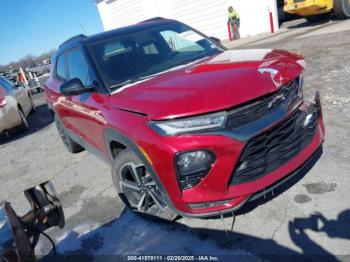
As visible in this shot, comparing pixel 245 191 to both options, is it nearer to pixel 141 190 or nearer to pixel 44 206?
pixel 141 190

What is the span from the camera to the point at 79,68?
13.2ft

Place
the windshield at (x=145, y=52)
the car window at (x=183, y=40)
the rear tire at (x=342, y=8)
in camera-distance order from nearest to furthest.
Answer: the windshield at (x=145, y=52), the car window at (x=183, y=40), the rear tire at (x=342, y=8)

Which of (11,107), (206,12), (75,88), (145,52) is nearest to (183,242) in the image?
(75,88)

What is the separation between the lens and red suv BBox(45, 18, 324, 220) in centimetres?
243

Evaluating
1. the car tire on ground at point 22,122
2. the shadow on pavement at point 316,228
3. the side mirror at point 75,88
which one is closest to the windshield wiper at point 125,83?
the side mirror at point 75,88

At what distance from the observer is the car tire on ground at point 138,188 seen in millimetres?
2975

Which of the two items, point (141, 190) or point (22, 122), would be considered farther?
point (22, 122)

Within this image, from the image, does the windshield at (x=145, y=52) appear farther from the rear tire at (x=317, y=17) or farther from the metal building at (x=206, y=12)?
the metal building at (x=206, y=12)

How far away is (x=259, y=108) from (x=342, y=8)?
12031 millimetres

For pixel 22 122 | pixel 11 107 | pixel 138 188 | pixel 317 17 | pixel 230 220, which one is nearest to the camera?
pixel 230 220

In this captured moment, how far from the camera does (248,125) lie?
245cm

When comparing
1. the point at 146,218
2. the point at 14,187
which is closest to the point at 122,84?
the point at 146,218

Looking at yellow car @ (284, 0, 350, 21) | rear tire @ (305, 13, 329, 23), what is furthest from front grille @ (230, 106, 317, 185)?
rear tire @ (305, 13, 329, 23)

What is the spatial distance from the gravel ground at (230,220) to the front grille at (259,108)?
0.93 m
